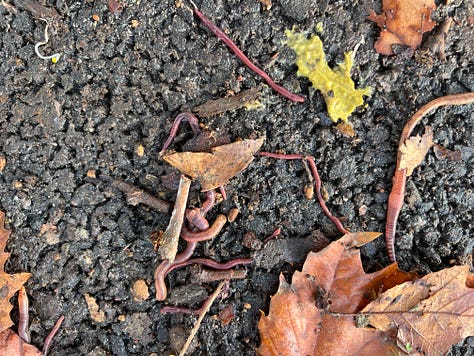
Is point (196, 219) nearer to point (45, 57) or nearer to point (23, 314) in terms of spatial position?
point (23, 314)

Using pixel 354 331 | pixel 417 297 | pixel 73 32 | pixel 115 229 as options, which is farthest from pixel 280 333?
pixel 73 32

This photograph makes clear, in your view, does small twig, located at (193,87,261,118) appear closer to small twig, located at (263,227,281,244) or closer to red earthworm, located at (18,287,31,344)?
small twig, located at (263,227,281,244)

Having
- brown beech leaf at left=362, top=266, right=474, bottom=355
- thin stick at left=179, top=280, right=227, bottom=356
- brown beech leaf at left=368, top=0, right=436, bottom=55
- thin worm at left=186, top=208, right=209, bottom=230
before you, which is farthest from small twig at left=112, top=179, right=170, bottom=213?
brown beech leaf at left=368, top=0, right=436, bottom=55

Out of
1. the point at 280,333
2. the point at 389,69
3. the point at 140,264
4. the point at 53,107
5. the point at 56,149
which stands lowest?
the point at 280,333

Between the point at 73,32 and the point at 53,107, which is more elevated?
the point at 73,32

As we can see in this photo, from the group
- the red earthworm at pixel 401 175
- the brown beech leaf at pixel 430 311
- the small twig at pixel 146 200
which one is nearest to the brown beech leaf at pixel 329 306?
the brown beech leaf at pixel 430 311

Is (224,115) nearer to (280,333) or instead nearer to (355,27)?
(355,27)
